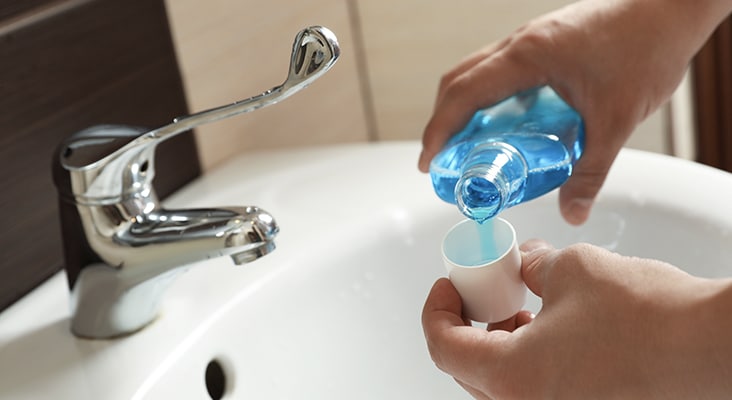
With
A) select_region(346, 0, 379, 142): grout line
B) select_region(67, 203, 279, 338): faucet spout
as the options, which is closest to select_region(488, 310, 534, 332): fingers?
select_region(67, 203, 279, 338): faucet spout

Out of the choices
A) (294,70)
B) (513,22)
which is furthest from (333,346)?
(513,22)

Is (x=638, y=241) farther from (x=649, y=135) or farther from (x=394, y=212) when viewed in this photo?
(x=649, y=135)

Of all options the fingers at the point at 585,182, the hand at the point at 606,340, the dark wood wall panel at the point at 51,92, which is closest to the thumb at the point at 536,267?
the hand at the point at 606,340

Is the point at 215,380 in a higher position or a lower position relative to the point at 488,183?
lower

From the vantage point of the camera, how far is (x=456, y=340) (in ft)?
1.39

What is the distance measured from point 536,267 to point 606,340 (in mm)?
76

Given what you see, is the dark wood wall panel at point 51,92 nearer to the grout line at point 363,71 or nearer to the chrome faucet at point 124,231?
the chrome faucet at point 124,231

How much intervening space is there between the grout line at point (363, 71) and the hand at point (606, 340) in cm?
60

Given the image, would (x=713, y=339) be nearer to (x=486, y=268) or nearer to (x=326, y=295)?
(x=486, y=268)

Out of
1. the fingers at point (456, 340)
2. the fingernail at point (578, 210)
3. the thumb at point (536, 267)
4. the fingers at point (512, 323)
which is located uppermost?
the thumb at point (536, 267)

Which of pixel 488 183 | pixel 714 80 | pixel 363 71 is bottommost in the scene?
pixel 714 80

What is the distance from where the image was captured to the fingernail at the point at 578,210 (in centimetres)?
62

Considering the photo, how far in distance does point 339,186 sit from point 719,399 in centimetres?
41

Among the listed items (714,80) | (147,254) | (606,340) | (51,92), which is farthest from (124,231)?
(714,80)
